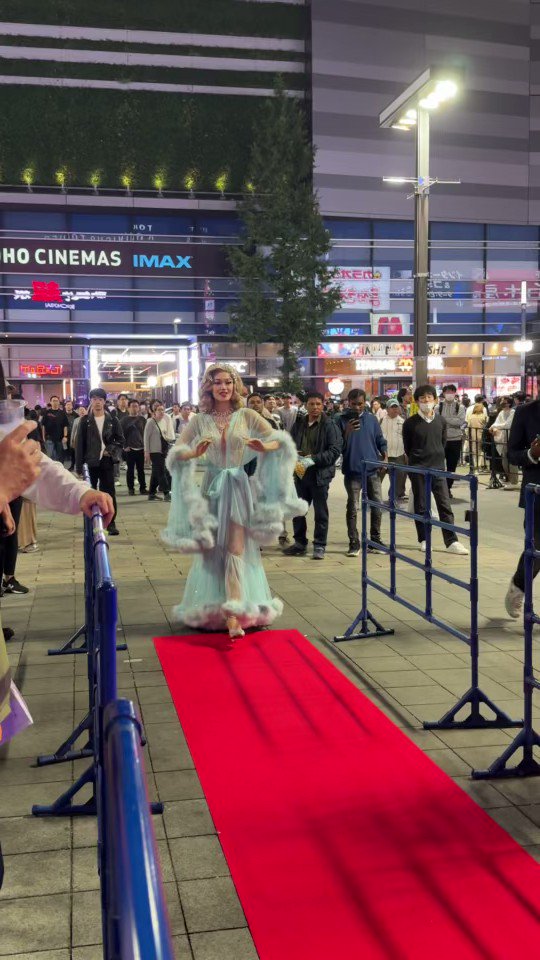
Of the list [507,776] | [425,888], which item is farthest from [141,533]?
[425,888]

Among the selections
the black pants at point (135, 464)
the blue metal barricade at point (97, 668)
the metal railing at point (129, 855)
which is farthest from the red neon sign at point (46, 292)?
the metal railing at point (129, 855)

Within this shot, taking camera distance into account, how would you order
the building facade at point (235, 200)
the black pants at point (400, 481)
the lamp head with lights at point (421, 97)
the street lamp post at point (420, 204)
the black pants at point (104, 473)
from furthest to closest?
the building facade at point (235, 200), the black pants at point (400, 481), the street lamp post at point (420, 204), the black pants at point (104, 473), the lamp head with lights at point (421, 97)

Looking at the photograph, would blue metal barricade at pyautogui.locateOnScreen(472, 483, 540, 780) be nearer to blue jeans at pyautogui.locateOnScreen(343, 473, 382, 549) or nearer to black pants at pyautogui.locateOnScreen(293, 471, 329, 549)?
blue jeans at pyautogui.locateOnScreen(343, 473, 382, 549)

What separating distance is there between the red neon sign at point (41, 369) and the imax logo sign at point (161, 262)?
524 centimetres

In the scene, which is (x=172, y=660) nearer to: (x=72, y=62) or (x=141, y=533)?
(x=141, y=533)

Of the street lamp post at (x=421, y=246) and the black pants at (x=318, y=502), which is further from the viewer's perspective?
the street lamp post at (x=421, y=246)

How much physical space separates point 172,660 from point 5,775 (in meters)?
2.17

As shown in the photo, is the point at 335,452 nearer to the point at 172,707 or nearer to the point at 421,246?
the point at 421,246

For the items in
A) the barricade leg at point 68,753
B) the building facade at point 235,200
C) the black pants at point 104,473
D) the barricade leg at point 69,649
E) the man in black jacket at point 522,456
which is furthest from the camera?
the building facade at point 235,200

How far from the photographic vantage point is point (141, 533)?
14.1m

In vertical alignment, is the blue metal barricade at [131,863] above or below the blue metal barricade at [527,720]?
above

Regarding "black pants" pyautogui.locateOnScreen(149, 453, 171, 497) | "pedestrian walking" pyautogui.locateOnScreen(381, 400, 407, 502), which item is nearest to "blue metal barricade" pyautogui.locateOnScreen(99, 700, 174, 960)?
"pedestrian walking" pyautogui.locateOnScreen(381, 400, 407, 502)

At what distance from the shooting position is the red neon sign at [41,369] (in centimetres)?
3591

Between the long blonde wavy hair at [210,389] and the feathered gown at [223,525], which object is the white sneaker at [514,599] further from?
the long blonde wavy hair at [210,389]
